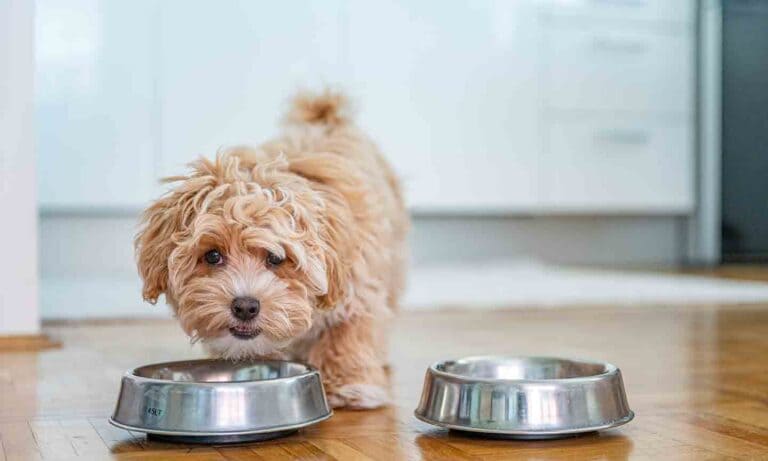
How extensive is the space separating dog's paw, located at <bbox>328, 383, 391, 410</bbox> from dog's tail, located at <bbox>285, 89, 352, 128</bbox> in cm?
67

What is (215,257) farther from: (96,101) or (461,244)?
(461,244)

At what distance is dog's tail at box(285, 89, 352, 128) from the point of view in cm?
224

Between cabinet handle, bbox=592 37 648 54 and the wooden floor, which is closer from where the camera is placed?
the wooden floor

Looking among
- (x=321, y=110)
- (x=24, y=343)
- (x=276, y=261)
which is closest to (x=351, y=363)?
(x=276, y=261)

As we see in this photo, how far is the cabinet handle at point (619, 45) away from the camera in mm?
4953

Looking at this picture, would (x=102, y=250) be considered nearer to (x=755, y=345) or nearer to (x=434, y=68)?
(x=434, y=68)

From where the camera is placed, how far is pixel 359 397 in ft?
5.56

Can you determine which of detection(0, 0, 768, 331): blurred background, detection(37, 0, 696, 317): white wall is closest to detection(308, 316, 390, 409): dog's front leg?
detection(0, 0, 768, 331): blurred background

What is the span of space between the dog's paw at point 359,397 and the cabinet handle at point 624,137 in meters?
3.49

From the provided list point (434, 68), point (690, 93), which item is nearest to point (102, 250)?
point (434, 68)

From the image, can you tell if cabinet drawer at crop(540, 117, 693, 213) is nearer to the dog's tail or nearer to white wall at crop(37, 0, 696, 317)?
white wall at crop(37, 0, 696, 317)

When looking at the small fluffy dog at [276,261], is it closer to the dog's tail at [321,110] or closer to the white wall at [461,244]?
the dog's tail at [321,110]

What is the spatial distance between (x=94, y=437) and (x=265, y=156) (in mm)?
497

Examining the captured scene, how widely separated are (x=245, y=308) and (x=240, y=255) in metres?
0.07
